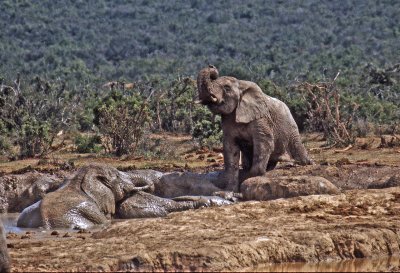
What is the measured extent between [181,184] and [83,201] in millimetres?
2941

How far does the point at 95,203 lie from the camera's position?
56.3 feet

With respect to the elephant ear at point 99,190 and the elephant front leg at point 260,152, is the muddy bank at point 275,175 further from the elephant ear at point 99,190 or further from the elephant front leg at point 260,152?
the elephant ear at point 99,190

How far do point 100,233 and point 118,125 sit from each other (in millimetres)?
13552

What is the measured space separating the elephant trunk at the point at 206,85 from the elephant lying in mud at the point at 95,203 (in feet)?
6.20

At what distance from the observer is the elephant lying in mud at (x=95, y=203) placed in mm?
16578

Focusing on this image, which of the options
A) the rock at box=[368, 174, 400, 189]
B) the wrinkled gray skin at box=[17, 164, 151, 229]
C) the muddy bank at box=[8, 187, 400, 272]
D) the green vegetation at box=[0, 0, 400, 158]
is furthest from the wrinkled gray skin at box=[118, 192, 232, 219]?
the green vegetation at box=[0, 0, 400, 158]

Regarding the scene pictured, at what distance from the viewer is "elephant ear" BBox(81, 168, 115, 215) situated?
1730 centimetres

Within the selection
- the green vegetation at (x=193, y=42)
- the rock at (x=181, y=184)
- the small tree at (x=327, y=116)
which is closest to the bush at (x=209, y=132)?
the small tree at (x=327, y=116)

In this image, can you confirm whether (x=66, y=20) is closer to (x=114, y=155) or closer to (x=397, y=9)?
(x=397, y=9)

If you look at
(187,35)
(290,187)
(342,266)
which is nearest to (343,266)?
(342,266)

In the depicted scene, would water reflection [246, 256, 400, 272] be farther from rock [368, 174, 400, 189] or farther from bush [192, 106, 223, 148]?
bush [192, 106, 223, 148]

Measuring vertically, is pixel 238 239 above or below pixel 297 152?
above

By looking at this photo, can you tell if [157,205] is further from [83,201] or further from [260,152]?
[260,152]

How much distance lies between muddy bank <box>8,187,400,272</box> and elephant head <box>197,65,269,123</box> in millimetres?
4142
